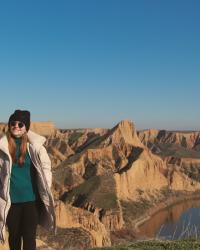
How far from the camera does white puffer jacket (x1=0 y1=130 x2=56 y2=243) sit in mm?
6160

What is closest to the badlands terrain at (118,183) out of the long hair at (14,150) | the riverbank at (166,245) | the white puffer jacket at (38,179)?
the riverbank at (166,245)

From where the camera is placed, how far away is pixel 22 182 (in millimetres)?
6332

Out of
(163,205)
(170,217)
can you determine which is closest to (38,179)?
(170,217)

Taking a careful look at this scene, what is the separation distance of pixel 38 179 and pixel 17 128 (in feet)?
2.66

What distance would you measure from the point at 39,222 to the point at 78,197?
92.1 m

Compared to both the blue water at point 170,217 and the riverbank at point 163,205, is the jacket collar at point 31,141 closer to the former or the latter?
the riverbank at point 163,205

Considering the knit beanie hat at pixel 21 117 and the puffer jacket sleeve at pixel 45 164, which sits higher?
the knit beanie hat at pixel 21 117

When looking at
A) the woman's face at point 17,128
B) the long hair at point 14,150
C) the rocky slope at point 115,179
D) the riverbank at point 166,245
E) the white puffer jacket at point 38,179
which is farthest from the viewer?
the rocky slope at point 115,179

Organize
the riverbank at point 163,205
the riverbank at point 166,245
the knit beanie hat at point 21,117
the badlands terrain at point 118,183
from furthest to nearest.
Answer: the riverbank at point 163,205 → the badlands terrain at point 118,183 → the riverbank at point 166,245 → the knit beanie hat at point 21,117

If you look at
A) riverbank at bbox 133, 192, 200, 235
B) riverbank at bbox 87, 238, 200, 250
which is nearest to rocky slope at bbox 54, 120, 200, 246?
riverbank at bbox 133, 192, 200, 235

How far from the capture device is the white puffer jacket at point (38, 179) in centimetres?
616

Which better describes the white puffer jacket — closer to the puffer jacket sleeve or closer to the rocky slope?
the puffer jacket sleeve

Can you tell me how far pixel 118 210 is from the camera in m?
89.1

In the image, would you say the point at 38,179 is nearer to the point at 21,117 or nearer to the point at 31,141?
the point at 31,141
